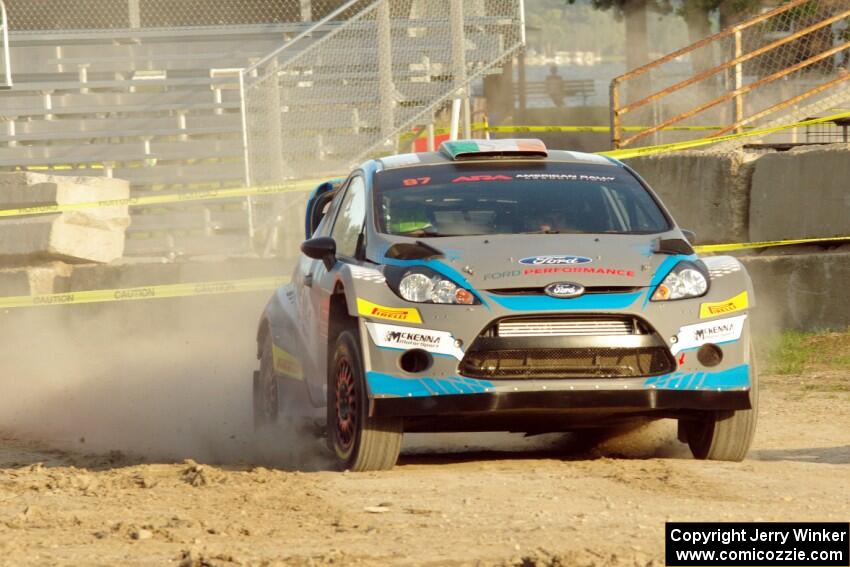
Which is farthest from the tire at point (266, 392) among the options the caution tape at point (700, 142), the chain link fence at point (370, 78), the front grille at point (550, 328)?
the chain link fence at point (370, 78)

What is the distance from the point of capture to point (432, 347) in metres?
7.86

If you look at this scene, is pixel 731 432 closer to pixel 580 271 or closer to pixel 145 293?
pixel 580 271

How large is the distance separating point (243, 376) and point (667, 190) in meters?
4.39

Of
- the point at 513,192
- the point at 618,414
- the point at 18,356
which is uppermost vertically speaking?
the point at 513,192

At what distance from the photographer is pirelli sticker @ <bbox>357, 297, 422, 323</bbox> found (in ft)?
26.0

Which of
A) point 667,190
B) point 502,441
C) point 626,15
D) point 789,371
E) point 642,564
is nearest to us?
point 642,564

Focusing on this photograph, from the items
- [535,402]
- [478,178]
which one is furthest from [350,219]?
[535,402]

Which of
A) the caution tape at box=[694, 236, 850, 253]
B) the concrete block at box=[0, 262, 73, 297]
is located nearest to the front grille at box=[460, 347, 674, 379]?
the caution tape at box=[694, 236, 850, 253]

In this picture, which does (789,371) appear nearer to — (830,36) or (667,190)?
(667,190)

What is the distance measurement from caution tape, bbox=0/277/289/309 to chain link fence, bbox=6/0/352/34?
31.3ft

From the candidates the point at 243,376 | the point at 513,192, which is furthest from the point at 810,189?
the point at 513,192

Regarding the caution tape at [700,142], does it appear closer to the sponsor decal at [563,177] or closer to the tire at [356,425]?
the sponsor decal at [563,177]

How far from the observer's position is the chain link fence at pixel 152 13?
2664cm

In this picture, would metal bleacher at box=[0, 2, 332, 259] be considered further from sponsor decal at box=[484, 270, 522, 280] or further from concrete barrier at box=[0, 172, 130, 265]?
sponsor decal at box=[484, 270, 522, 280]
